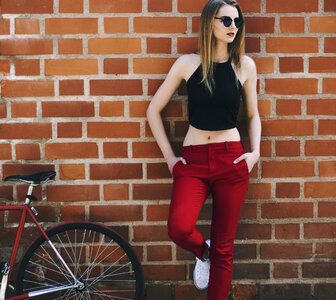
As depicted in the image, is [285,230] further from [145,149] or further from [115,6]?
[115,6]

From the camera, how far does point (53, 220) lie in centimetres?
267

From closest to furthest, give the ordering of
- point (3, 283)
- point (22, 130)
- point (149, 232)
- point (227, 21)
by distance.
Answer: point (227, 21) → point (3, 283) → point (22, 130) → point (149, 232)

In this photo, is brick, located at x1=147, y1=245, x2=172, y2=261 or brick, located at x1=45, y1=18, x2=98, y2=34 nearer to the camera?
brick, located at x1=45, y1=18, x2=98, y2=34

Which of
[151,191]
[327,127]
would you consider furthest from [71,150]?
[327,127]

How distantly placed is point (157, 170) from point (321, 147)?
107 centimetres

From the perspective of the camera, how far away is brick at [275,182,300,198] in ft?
8.80

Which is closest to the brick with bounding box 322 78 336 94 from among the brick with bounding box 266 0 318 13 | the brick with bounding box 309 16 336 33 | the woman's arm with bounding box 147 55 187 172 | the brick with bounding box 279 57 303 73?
the brick with bounding box 279 57 303 73

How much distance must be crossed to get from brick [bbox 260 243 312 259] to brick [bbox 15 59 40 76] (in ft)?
6.05

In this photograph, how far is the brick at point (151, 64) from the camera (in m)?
2.58

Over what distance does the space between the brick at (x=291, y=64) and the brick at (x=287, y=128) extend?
0.32 metres

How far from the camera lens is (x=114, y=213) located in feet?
8.78

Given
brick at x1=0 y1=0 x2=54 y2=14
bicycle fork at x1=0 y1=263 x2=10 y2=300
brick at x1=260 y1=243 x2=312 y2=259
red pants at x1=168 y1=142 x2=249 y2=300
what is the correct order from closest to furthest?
red pants at x1=168 y1=142 x2=249 y2=300 → bicycle fork at x1=0 y1=263 x2=10 y2=300 → brick at x1=0 y1=0 x2=54 y2=14 → brick at x1=260 y1=243 x2=312 y2=259

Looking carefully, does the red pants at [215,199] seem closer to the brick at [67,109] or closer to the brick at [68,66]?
the brick at [67,109]

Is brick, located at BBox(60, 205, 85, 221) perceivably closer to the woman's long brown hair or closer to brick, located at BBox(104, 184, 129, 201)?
brick, located at BBox(104, 184, 129, 201)
